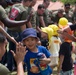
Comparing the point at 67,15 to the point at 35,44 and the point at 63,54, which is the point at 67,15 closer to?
the point at 63,54

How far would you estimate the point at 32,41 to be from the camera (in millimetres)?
3961

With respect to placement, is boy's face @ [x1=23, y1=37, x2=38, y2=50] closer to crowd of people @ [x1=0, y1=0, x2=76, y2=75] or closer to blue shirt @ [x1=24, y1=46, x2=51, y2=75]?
crowd of people @ [x1=0, y1=0, x2=76, y2=75]

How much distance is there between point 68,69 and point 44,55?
4.87ft

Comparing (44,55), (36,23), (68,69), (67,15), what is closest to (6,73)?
(44,55)

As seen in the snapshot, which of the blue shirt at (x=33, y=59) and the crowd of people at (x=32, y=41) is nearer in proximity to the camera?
the crowd of people at (x=32, y=41)

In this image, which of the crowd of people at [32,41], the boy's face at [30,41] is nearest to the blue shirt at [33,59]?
the crowd of people at [32,41]

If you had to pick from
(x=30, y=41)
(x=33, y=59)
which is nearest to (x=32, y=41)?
(x=30, y=41)

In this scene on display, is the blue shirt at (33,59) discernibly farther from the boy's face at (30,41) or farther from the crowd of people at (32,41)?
the boy's face at (30,41)

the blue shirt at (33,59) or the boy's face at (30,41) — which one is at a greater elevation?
the boy's face at (30,41)

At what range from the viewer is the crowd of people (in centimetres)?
303

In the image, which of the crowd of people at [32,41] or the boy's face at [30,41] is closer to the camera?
the crowd of people at [32,41]

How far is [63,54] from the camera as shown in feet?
17.5

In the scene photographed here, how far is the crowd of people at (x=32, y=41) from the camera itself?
3027 mm

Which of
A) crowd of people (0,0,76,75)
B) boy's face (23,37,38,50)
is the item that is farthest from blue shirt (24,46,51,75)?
boy's face (23,37,38,50)
